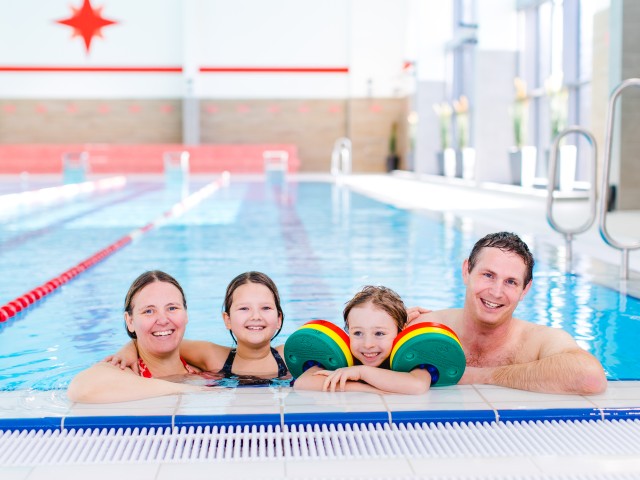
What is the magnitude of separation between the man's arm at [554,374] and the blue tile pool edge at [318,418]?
14cm

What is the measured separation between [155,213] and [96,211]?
2.93ft

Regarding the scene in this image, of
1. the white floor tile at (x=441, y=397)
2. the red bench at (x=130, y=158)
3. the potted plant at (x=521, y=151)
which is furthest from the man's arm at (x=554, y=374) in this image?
the red bench at (x=130, y=158)

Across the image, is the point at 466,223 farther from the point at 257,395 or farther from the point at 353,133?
the point at 353,133

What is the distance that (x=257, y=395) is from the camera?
2.71m

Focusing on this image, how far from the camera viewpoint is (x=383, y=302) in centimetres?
280

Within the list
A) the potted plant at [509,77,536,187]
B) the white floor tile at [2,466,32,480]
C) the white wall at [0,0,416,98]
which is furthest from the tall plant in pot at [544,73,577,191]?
the white wall at [0,0,416,98]

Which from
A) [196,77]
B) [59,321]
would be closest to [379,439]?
[59,321]

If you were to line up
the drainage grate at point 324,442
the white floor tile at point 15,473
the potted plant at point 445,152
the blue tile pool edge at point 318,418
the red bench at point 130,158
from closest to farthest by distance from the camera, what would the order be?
the white floor tile at point 15,473
the drainage grate at point 324,442
the blue tile pool edge at point 318,418
the potted plant at point 445,152
the red bench at point 130,158

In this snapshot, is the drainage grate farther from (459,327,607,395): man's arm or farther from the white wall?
the white wall

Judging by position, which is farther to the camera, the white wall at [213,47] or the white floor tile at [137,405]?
the white wall at [213,47]

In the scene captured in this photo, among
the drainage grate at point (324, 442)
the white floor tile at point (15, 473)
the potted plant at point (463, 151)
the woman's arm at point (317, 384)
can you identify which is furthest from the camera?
the potted plant at point (463, 151)

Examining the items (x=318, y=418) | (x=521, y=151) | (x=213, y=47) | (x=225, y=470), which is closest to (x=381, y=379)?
(x=318, y=418)

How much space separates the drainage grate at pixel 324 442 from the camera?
2.25 metres

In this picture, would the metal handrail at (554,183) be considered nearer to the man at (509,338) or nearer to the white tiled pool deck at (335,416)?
the man at (509,338)
